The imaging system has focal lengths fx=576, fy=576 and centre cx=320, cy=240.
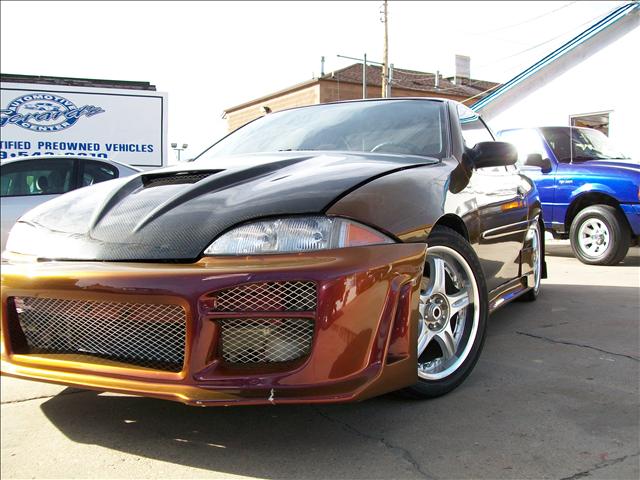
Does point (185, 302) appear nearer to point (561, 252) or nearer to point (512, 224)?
point (512, 224)

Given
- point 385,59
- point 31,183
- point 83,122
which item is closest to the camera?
point 31,183

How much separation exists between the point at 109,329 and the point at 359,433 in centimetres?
108

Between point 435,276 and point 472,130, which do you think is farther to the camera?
point 472,130

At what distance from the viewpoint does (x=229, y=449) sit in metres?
2.22

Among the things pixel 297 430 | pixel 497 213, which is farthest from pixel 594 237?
pixel 297 430

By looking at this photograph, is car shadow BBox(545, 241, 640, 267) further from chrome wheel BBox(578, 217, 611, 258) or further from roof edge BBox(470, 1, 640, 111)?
roof edge BBox(470, 1, 640, 111)

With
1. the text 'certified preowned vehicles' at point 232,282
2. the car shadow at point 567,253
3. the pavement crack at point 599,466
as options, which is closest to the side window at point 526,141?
the car shadow at point 567,253

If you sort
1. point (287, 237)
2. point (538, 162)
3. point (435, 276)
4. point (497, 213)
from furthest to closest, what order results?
point (538, 162) < point (497, 213) < point (435, 276) < point (287, 237)

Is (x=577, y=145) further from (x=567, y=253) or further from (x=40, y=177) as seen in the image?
(x=40, y=177)

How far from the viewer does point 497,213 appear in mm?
3570

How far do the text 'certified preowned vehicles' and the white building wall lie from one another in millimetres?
10976

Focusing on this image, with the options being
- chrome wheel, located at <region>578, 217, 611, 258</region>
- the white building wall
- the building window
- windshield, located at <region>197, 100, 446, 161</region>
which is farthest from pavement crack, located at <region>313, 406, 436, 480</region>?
the building window

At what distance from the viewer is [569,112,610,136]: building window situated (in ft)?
42.0

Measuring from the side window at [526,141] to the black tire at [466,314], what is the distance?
549cm
